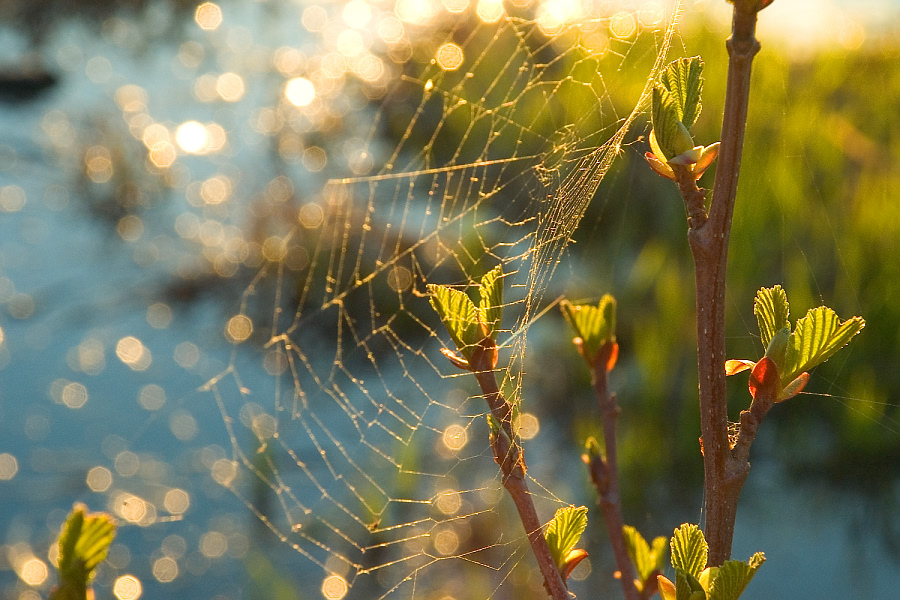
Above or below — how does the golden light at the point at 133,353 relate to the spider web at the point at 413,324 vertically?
below

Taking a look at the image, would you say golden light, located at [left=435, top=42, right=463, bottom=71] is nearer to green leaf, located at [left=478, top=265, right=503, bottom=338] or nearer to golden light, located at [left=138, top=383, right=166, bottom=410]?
golden light, located at [left=138, top=383, right=166, bottom=410]

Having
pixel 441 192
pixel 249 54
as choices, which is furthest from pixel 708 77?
pixel 249 54

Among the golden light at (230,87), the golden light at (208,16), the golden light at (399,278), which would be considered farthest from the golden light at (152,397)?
the golden light at (208,16)

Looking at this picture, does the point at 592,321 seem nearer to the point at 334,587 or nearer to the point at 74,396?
the point at 334,587

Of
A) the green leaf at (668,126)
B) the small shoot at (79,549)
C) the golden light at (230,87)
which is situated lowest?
the golden light at (230,87)

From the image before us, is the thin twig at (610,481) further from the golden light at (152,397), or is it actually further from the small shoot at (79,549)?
the golden light at (152,397)

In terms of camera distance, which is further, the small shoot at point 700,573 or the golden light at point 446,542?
the golden light at point 446,542

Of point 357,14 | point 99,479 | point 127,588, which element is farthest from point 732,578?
point 357,14
